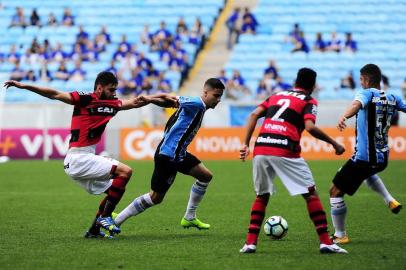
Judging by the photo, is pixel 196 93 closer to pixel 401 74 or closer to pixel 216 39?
pixel 216 39

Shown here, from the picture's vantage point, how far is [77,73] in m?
33.0

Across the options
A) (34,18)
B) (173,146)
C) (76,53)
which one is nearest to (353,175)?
(173,146)

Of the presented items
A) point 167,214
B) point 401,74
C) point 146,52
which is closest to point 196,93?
point 146,52

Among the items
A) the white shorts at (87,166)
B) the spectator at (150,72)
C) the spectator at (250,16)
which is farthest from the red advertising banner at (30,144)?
the white shorts at (87,166)

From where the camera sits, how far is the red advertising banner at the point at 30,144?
28.1m

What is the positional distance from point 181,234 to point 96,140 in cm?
170

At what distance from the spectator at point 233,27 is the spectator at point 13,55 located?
8.46m

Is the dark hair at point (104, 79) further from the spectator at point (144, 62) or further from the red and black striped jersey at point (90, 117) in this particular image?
the spectator at point (144, 62)

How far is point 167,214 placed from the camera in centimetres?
1391

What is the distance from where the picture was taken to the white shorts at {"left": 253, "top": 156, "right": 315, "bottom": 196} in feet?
30.4

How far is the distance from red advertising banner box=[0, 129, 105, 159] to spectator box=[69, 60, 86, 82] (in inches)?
Answer: 200

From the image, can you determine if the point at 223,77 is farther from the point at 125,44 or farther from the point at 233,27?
the point at 125,44

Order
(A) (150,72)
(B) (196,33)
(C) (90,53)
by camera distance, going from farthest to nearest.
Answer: (C) (90,53) < (B) (196,33) < (A) (150,72)

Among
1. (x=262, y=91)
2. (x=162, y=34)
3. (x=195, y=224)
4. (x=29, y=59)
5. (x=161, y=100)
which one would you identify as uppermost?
(x=161, y=100)
